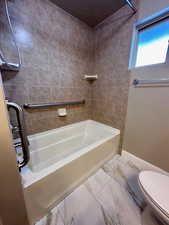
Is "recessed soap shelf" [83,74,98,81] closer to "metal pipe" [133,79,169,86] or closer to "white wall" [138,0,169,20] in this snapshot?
"metal pipe" [133,79,169,86]

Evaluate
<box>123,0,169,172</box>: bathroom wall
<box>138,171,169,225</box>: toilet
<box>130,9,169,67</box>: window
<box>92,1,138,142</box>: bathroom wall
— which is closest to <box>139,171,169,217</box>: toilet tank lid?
<box>138,171,169,225</box>: toilet

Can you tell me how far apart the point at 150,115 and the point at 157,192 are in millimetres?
846

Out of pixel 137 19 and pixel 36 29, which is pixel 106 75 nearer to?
pixel 137 19

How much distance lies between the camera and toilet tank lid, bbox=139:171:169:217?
0.64m

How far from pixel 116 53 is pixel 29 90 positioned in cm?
143

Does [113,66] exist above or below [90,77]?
above

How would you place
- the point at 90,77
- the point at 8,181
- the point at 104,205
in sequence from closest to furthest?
1. the point at 8,181
2. the point at 104,205
3. the point at 90,77

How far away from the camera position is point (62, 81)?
1.56 metres

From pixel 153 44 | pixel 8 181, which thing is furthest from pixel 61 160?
pixel 153 44

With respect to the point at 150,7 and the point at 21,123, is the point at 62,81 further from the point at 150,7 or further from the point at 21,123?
the point at 150,7

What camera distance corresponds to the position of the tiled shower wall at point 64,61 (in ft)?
3.82

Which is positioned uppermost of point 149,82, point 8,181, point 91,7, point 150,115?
point 91,7

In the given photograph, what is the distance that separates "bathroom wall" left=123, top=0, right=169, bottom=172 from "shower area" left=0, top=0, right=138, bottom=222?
0.15 m

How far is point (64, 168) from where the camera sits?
916 millimetres
